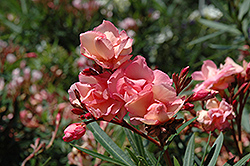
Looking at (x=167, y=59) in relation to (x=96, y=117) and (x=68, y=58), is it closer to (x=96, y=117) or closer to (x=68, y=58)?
(x=68, y=58)

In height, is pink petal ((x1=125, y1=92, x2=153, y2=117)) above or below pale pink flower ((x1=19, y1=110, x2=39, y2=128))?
above

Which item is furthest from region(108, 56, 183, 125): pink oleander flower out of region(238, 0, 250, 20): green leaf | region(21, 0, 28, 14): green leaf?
region(21, 0, 28, 14): green leaf

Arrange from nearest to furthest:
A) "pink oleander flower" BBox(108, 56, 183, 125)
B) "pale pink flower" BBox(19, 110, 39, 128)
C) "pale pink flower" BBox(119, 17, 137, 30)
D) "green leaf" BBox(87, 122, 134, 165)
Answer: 1. "pink oleander flower" BBox(108, 56, 183, 125)
2. "green leaf" BBox(87, 122, 134, 165)
3. "pale pink flower" BBox(19, 110, 39, 128)
4. "pale pink flower" BBox(119, 17, 137, 30)

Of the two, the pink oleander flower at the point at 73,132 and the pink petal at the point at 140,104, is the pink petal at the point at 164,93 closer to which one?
the pink petal at the point at 140,104

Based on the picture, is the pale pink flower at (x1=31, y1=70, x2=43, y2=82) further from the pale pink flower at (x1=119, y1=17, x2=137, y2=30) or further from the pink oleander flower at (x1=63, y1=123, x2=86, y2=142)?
the pink oleander flower at (x1=63, y1=123, x2=86, y2=142)

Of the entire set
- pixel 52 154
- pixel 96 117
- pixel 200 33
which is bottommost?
pixel 200 33

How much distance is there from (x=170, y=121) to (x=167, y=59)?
1.34 metres

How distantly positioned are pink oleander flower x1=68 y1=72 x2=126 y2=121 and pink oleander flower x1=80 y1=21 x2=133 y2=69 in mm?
29

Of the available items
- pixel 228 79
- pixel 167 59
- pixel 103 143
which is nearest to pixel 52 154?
pixel 103 143

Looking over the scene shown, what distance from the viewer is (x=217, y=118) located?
1.85 ft

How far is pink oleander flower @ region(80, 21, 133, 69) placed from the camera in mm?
446

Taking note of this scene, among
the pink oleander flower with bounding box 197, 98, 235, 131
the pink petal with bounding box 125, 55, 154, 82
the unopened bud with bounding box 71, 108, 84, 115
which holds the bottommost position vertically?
the pink oleander flower with bounding box 197, 98, 235, 131

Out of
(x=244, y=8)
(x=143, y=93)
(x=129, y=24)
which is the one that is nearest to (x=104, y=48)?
(x=143, y=93)

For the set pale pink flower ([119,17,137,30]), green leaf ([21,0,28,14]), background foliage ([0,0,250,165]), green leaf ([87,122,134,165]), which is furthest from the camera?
green leaf ([21,0,28,14])
